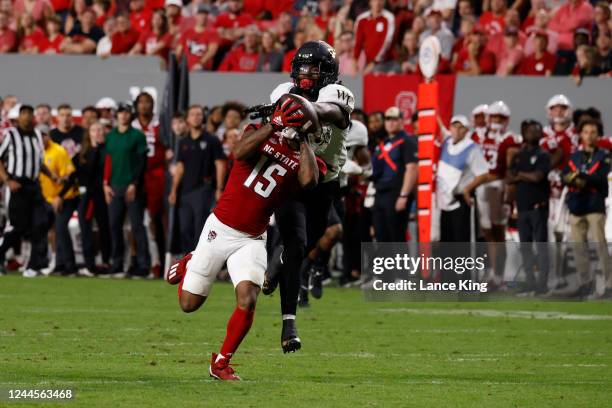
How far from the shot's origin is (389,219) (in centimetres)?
1722

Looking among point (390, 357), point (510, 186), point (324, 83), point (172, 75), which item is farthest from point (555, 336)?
point (172, 75)

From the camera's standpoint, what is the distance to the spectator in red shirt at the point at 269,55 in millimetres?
19750

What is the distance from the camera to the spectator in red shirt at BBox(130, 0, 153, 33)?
2219 cm

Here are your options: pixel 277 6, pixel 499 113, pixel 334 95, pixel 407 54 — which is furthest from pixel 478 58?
pixel 334 95

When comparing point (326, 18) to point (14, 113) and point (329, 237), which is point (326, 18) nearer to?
point (14, 113)

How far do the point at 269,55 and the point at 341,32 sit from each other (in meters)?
1.10

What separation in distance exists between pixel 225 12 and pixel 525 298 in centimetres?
823

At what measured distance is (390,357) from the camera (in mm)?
9844

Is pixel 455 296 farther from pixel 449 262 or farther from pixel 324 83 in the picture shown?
pixel 324 83

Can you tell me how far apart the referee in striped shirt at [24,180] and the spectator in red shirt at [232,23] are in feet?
13.5

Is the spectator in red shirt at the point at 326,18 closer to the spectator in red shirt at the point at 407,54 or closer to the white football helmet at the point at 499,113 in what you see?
the spectator in red shirt at the point at 407,54

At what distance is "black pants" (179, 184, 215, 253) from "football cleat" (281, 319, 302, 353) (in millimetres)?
8579

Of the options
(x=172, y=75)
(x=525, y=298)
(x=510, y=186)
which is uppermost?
(x=172, y=75)

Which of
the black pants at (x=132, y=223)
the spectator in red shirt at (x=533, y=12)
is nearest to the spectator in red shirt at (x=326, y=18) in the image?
the spectator in red shirt at (x=533, y=12)
